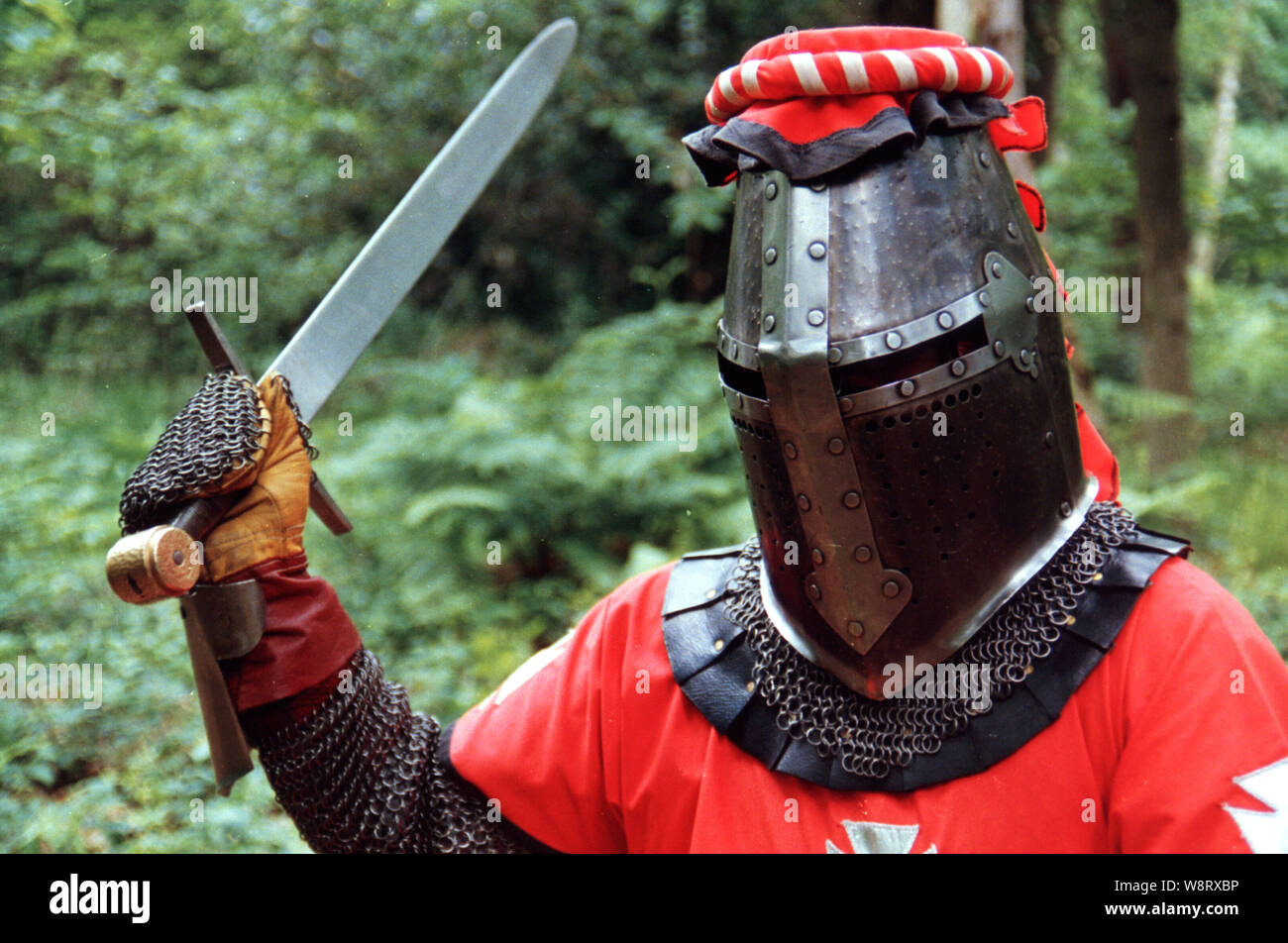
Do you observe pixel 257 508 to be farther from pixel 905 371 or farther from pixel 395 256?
pixel 905 371

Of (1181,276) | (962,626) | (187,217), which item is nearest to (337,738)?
(962,626)

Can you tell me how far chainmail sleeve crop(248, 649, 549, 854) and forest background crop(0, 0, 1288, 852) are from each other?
6.85 ft

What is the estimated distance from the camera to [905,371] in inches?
69.6

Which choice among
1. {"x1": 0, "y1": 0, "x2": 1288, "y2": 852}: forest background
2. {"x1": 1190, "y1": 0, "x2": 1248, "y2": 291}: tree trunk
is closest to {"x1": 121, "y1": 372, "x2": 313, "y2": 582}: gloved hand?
{"x1": 0, "y1": 0, "x2": 1288, "y2": 852}: forest background

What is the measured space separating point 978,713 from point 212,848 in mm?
3068

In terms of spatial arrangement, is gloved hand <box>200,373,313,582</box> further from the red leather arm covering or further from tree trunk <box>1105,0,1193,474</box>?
tree trunk <box>1105,0,1193,474</box>

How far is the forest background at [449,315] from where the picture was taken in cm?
499

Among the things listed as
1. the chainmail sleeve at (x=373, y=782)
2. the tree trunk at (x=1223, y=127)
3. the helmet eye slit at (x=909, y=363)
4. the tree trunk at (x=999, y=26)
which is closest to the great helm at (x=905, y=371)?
the helmet eye slit at (x=909, y=363)

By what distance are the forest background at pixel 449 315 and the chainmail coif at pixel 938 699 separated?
8.28 feet

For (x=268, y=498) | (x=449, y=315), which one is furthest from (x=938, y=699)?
(x=449, y=315)

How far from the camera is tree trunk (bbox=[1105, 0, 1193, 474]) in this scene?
652cm

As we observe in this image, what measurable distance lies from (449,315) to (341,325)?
724cm

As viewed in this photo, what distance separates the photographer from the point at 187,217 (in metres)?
8.52

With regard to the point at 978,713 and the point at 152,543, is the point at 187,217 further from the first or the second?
the point at 978,713
